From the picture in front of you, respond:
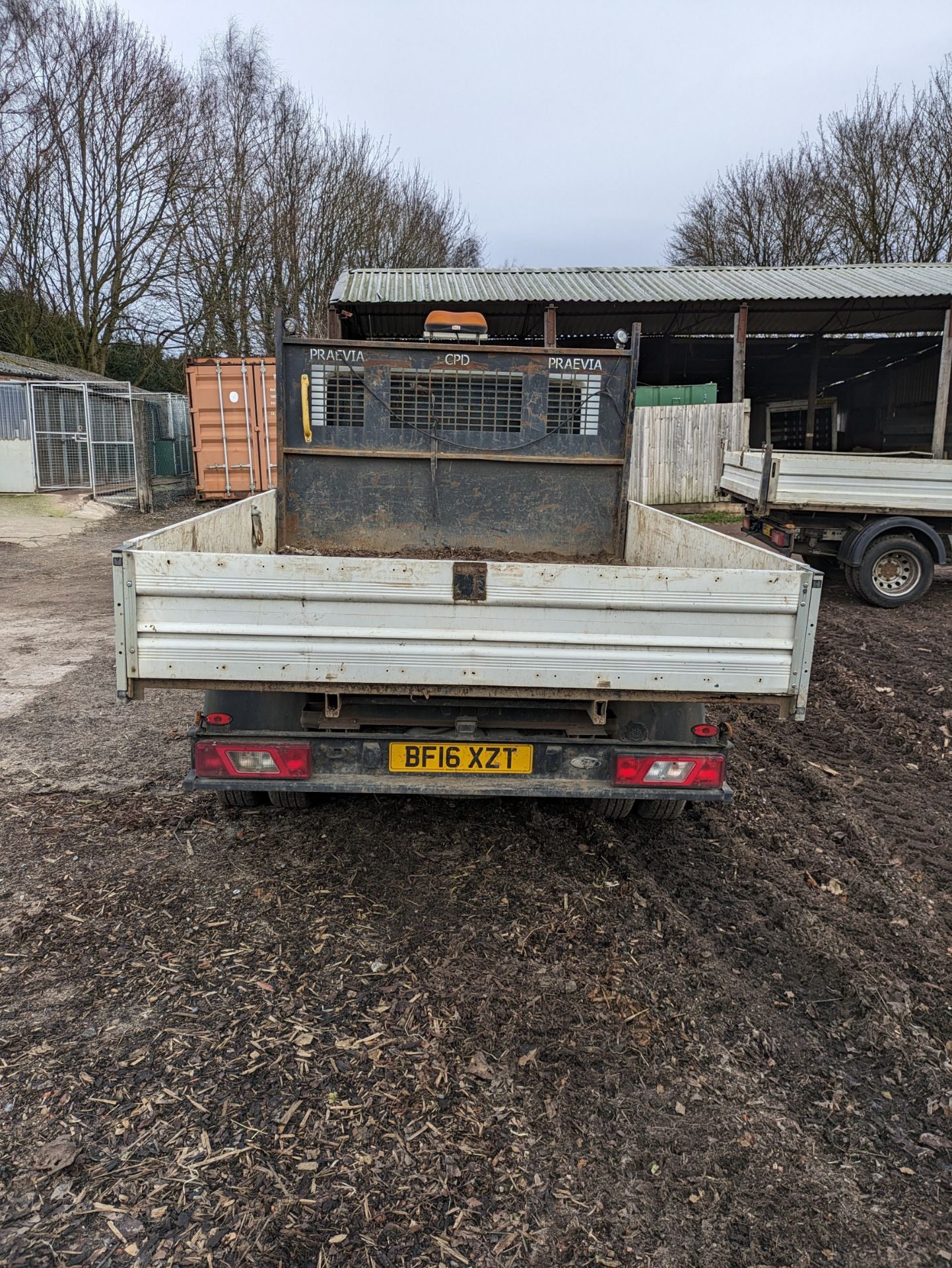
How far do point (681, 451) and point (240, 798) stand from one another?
45.9ft

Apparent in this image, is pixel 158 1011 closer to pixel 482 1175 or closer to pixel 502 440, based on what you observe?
pixel 482 1175

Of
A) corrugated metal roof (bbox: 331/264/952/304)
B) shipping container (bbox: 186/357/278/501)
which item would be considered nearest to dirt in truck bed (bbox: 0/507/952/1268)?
corrugated metal roof (bbox: 331/264/952/304)

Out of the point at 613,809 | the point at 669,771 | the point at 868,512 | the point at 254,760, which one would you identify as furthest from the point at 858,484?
the point at 254,760

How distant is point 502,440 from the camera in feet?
16.9

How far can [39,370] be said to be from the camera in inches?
801

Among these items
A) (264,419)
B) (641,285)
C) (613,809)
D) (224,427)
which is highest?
(641,285)

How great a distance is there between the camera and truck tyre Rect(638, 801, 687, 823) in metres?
3.75

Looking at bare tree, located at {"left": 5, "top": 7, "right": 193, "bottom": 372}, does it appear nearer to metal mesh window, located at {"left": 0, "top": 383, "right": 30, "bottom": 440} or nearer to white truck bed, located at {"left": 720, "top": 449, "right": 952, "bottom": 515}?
metal mesh window, located at {"left": 0, "top": 383, "right": 30, "bottom": 440}

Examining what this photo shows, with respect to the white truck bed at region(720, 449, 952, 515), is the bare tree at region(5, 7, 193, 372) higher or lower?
higher

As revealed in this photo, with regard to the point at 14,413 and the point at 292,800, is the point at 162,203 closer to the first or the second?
the point at 14,413

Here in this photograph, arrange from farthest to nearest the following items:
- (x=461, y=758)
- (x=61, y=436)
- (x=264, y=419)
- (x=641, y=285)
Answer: (x=61, y=436), (x=264, y=419), (x=641, y=285), (x=461, y=758)

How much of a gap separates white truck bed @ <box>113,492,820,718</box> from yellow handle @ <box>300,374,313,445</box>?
8.35ft

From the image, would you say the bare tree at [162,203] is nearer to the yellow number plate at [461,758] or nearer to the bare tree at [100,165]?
the bare tree at [100,165]

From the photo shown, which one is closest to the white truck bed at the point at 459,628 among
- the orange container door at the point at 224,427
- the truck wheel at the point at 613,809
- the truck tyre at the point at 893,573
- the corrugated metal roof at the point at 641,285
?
the truck wheel at the point at 613,809
